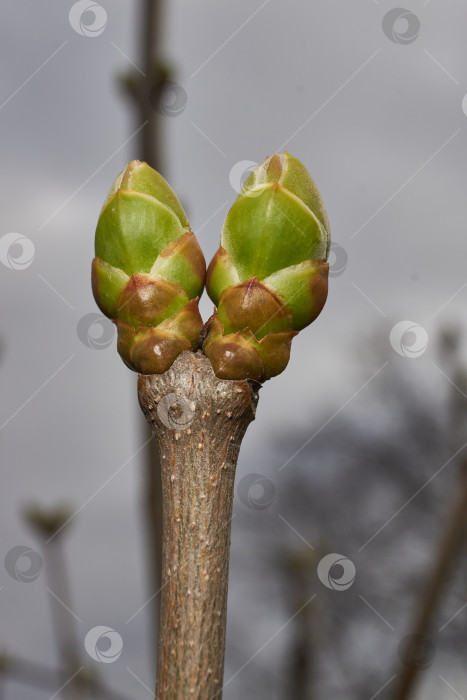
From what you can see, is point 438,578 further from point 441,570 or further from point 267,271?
point 267,271

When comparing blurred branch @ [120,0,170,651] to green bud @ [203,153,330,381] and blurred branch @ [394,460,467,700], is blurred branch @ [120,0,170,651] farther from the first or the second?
green bud @ [203,153,330,381]

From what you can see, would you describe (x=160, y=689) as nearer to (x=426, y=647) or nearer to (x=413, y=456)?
(x=426, y=647)

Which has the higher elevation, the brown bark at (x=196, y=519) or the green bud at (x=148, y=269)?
the green bud at (x=148, y=269)

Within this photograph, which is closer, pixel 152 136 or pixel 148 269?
pixel 148 269

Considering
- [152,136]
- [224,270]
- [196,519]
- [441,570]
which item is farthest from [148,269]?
[441,570]

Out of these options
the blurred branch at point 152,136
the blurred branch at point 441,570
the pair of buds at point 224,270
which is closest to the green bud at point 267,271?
the pair of buds at point 224,270

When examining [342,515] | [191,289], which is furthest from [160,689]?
[342,515]

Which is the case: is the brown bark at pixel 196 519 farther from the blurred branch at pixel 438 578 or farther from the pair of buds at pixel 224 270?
the blurred branch at pixel 438 578
